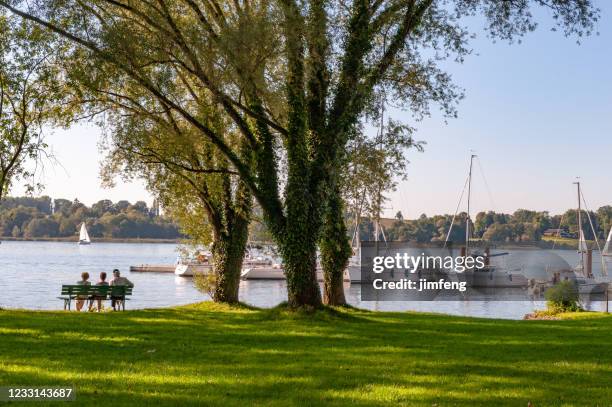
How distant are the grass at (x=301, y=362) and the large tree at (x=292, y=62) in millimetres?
3112

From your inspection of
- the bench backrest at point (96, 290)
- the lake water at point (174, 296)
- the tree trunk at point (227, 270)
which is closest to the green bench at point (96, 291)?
the bench backrest at point (96, 290)

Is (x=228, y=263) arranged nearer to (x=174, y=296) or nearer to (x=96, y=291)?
(x=96, y=291)

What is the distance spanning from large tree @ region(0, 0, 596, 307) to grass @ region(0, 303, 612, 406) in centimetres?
311

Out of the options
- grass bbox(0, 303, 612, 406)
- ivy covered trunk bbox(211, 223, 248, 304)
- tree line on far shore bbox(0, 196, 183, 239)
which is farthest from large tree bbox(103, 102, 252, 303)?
tree line on far shore bbox(0, 196, 183, 239)

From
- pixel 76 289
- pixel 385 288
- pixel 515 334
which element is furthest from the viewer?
pixel 385 288

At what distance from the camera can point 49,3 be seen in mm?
17578

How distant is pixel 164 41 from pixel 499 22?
8425mm

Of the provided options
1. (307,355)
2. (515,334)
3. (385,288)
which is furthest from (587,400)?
(385,288)

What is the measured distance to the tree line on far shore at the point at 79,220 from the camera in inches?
6058

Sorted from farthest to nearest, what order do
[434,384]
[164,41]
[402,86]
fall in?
[402,86]
[164,41]
[434,384]

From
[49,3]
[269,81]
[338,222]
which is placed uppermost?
[49,3]

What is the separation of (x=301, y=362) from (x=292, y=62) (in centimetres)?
957

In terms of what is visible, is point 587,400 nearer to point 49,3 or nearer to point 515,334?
point 515,334

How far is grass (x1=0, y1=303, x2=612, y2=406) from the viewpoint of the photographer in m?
9.09
